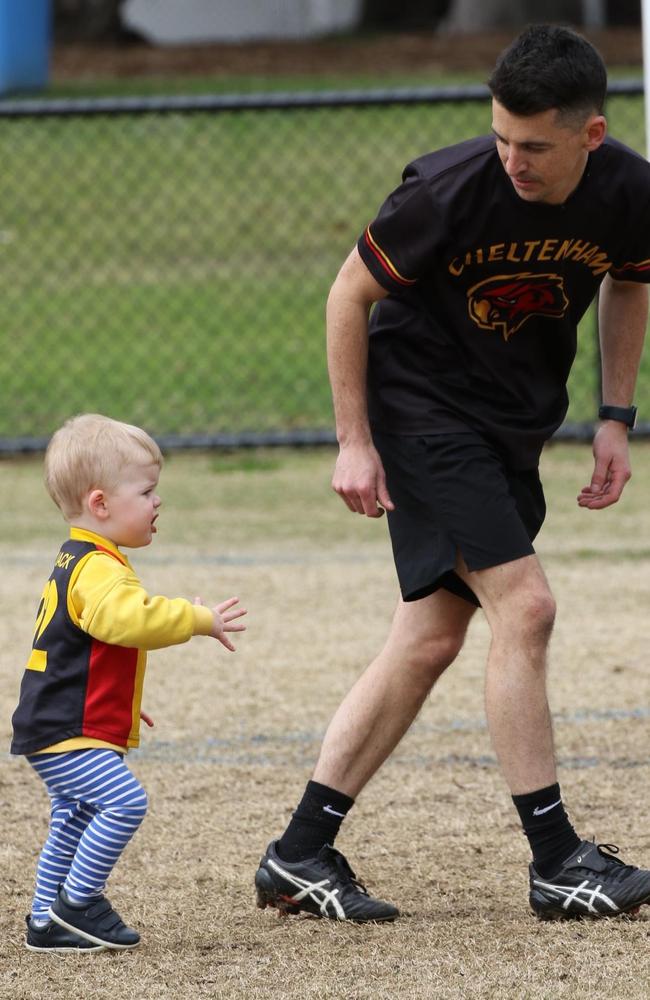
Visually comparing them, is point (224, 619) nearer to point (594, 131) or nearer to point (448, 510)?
point (448, 510)

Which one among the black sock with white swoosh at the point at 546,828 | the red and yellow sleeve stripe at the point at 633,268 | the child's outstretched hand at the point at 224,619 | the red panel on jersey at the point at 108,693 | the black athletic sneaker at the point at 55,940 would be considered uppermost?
the red and yellow sleeve stripe at the point at 633,268

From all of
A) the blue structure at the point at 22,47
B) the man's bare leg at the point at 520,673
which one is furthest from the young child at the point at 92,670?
the blue structure at the point at 22,47

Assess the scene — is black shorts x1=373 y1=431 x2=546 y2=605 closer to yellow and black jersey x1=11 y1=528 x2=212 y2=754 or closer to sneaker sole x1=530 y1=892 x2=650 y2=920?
yellow and black jersey x1=11 y1=528 x2=212 y2=754

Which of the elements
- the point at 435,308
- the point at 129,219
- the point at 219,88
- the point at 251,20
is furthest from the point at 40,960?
the point at 251,20

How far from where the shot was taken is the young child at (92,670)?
336cm

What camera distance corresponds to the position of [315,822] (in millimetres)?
3752

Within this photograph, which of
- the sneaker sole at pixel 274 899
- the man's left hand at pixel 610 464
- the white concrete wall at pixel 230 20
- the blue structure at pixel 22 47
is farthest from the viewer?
the white concrete wall at pixel 230 20

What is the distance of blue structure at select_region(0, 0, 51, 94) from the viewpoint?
2203 cm

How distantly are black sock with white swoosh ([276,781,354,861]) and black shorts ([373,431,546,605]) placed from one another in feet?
1.57

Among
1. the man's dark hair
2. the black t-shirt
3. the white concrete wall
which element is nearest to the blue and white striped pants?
the black t-shirt

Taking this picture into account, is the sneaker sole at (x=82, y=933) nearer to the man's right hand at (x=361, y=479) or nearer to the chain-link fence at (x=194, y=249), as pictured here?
the man's right hand at (x=361, y=479)

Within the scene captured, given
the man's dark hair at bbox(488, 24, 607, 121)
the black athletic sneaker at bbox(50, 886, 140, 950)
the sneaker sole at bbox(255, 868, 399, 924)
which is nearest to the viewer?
the man's dark hair at bbox(488, 24, 607, 121)

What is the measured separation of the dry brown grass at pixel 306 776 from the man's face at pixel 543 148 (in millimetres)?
1504

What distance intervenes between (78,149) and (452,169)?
1410cm
